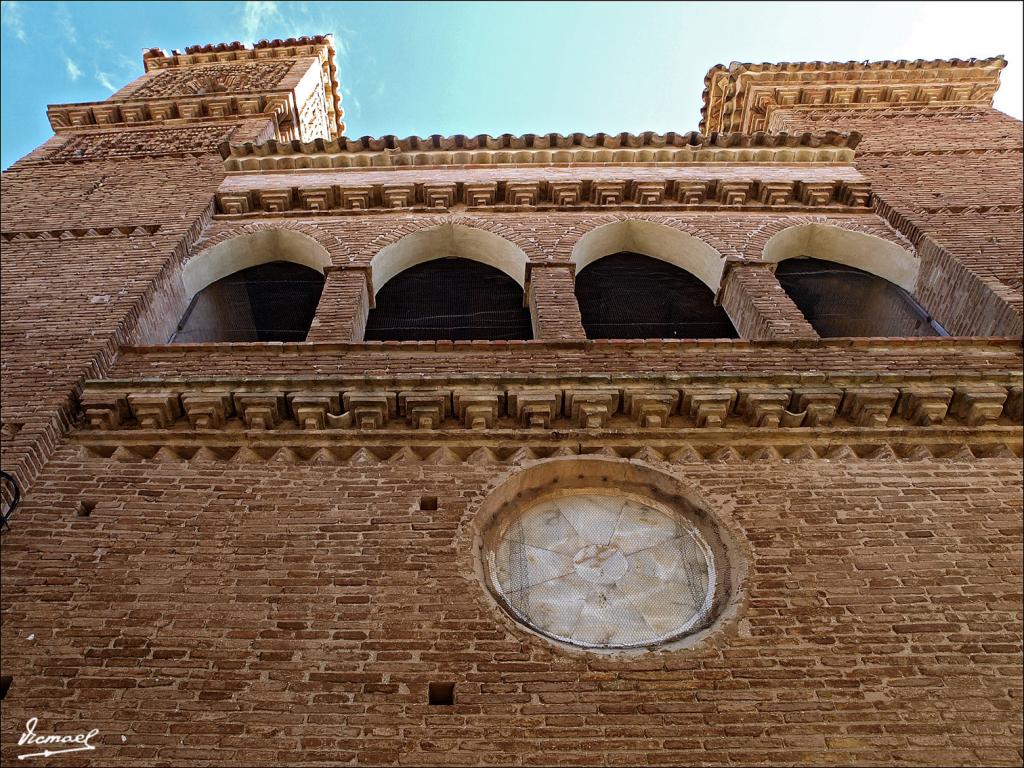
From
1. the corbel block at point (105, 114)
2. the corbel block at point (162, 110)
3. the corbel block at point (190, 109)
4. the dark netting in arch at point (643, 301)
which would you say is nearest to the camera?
the dark netting in arch at point (643, 301)

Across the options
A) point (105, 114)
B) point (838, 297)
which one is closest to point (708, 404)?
point (838, 297)

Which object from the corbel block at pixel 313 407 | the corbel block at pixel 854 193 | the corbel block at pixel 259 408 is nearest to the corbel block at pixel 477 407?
the corbel block at pixel 313 407

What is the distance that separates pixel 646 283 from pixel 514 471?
4012 mm

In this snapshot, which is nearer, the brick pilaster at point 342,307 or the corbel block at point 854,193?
the brick pilaster at point 342,307

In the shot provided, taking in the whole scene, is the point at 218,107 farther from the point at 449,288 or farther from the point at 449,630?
the point at 449,630

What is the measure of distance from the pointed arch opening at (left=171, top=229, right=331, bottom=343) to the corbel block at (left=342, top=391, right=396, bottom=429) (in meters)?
3.04

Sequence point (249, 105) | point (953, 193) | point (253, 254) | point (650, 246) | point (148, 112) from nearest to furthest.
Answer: point (253, 254) < point (650, 246) < point (953, 193) < point (148, 112) < point (249, 105)

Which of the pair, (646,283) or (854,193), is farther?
(854,193)

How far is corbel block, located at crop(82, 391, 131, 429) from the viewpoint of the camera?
5.21m

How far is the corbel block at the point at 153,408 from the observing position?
520 centimetres

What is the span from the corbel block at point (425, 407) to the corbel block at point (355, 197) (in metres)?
4.11

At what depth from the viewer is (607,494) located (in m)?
4.92

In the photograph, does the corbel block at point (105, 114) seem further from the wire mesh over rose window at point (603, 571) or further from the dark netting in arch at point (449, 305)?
the wire mesh over rose window at point (603, 571)

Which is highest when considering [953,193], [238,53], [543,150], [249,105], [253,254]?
[238,53]
